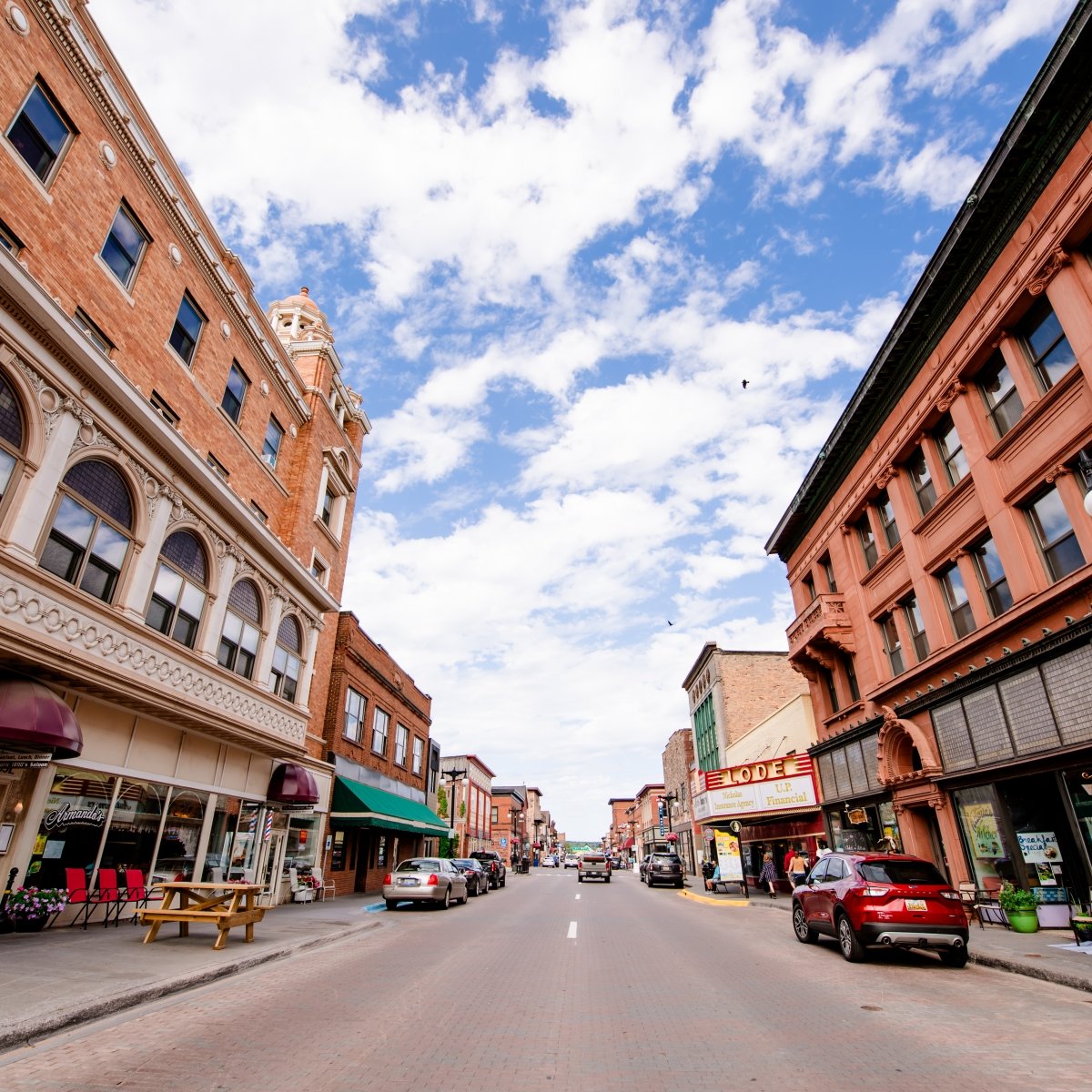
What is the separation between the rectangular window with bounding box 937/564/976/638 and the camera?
17281 mm

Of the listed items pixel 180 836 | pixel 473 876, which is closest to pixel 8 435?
pixel 180 836

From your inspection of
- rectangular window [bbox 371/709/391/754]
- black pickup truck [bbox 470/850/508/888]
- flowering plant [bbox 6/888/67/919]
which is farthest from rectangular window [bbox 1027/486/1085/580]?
black pickup truck [bbox 470/850/508/888]

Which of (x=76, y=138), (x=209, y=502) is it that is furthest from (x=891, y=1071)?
(x=76, y=138)

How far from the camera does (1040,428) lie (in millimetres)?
14250

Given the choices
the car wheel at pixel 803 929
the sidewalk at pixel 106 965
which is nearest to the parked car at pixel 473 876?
the sidewalk at pixel 106 965

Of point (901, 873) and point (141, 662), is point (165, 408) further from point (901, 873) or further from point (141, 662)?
point (901, 873)

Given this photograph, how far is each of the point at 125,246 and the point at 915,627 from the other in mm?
22285

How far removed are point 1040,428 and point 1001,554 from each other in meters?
2.78

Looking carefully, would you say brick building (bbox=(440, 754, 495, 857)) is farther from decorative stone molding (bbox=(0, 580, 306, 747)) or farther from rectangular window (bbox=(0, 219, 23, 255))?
rectangular window (bbox=(0, 219, 23, 255))

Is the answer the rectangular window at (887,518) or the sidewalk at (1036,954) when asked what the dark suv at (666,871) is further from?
the sidewalk at (1036,954)

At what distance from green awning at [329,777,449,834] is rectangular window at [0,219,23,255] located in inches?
742

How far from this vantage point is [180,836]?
15.3m

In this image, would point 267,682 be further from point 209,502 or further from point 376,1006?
point 376,1006

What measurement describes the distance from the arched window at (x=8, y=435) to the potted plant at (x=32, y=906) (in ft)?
20.6
